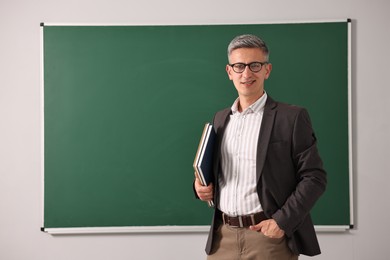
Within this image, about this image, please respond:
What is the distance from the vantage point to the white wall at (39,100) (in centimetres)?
299

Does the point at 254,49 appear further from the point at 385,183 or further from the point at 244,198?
the point at 385,183

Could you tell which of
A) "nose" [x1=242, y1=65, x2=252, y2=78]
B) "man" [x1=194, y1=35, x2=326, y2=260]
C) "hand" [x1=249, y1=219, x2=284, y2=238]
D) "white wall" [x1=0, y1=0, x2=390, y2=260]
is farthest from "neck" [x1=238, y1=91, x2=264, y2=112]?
"white wall" [x1=0, y1=0, x2=390, y2=260]

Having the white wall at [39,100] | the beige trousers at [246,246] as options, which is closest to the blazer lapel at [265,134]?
the beige trousers at [246,246]

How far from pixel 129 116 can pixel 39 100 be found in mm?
674

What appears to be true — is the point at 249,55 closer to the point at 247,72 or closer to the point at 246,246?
the point at 247,72

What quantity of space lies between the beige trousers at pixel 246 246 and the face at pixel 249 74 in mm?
579

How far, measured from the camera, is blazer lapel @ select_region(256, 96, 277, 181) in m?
1.65

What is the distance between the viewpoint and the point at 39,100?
3025 mm

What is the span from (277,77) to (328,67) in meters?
0.37

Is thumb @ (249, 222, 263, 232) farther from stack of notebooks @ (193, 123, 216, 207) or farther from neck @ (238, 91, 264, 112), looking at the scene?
neck @ (238, 91, 264, 112)

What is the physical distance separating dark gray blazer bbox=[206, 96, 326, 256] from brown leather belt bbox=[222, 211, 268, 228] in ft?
0.15

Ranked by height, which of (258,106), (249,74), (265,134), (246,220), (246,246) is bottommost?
(246,246)

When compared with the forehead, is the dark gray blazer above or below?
below

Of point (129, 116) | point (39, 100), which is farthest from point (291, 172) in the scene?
point (39, 100)
